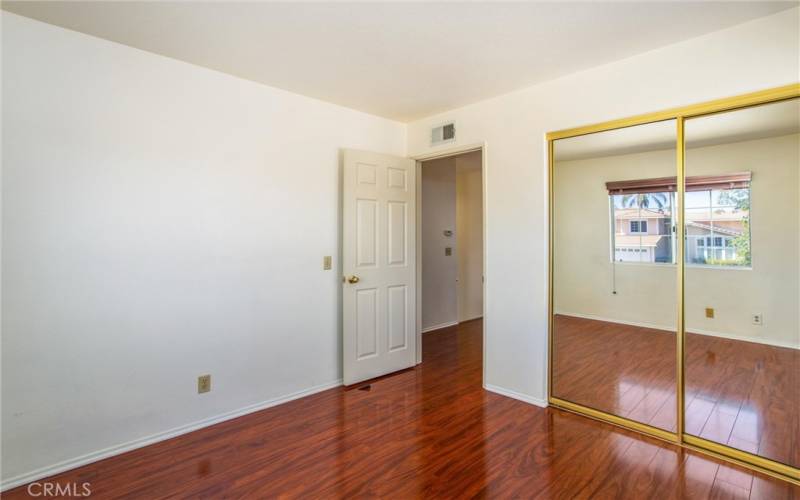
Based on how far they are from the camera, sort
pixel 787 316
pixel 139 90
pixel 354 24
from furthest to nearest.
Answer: pixel 139 90 < pixel 787 316 < pixel 354 24

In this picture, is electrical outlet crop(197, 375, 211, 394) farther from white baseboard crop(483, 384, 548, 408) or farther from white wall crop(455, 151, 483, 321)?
white wall crop(455, 151, 483, 321)

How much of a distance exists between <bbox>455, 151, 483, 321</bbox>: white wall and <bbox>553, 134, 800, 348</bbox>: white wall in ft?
9.22

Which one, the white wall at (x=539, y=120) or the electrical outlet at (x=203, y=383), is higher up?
the white wall at (x=539, y=120)

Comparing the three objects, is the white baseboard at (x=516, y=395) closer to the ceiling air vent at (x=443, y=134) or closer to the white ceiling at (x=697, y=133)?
the white ceiling at (x=697, y=133)

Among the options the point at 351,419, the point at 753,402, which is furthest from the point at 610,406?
the point at 351,419

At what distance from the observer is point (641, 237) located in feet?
8.89

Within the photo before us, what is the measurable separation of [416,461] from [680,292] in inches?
78.0

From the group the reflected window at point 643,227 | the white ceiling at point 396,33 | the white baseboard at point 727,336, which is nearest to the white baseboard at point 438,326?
the white baseboard at point 727,336

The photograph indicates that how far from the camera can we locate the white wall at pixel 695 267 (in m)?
2.25

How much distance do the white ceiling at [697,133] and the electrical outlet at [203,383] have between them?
3.10 metres

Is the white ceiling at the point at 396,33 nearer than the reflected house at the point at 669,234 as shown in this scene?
Yes

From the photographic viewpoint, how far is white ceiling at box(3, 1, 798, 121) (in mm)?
1979

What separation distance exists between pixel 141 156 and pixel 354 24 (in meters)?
1.57

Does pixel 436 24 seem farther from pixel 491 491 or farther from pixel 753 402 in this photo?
pixel 753 402
